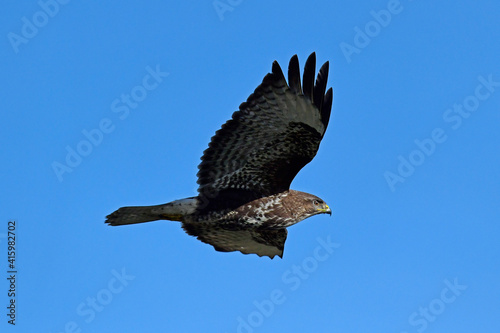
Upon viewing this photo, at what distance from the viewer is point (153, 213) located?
11570 mm

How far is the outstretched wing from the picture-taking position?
35.9 ft

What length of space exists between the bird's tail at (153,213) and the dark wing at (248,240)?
0.87m

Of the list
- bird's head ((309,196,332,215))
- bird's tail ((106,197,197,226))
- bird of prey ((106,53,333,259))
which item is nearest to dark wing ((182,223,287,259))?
bird of prey ((106,53,333,259))

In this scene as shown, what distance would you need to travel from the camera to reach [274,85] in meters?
10.9

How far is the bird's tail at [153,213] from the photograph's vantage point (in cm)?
1147

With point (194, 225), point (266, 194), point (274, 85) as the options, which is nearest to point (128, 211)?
point (194, 225)

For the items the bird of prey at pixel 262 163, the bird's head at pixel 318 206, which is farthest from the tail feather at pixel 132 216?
the bird's head at pixel 318 206

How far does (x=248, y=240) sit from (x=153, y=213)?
2.33m

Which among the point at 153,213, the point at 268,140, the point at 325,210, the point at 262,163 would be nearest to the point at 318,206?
the point at 325,210

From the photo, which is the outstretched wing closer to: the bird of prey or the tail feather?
the bird of prey

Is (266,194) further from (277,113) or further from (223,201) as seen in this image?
(277,113)

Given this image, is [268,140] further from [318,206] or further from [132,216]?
[132,216]

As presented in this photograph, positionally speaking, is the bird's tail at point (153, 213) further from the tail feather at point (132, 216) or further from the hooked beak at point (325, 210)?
the hooked beak at point (325, 210)

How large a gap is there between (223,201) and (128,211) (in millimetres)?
1407
